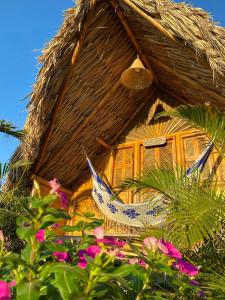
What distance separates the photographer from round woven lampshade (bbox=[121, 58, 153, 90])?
365 centimetres

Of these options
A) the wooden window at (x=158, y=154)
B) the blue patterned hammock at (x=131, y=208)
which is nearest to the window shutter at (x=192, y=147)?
the wooden window at (x=158, y=154)

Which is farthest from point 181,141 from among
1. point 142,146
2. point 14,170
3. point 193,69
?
point 14,170

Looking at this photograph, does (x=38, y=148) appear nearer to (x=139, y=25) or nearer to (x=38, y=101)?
(x=38, y=101)

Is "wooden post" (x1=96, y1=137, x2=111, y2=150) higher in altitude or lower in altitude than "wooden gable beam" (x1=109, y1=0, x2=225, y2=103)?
lower

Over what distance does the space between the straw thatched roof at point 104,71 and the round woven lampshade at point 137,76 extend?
41 centimetres

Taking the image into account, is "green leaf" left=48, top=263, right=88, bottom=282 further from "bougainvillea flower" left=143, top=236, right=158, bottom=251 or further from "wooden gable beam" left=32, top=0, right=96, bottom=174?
"wooden gable beam" left=32, top=0, right=96, bottom=174

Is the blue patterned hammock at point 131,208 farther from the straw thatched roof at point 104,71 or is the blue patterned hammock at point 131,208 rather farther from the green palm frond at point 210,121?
the green palm frond at point 210,121

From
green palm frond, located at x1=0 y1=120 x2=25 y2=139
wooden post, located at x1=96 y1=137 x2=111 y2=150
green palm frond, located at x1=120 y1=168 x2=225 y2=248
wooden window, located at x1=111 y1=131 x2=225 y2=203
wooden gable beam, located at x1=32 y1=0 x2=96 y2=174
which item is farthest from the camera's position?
wooden post, located at x1=96 y1=137 x2=111 y2=150

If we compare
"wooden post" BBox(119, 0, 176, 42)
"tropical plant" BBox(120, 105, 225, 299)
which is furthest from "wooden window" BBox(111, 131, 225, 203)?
"tropical plant" BBox(120, 105, 225, 299)

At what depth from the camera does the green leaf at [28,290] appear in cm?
62

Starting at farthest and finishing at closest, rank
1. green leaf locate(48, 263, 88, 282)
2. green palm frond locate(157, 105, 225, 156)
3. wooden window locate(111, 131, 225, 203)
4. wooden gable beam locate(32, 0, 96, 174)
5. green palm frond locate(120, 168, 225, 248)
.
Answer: wooden window locate(111, 131, 225, 203) → wooden gable beam locate(32, 0, 96, 174) → green palm frond locate(157, 105, 225, 156) → green palm frond locate(120, 168, 225, 248) → green leaf locate(48, 263, 88, 282)

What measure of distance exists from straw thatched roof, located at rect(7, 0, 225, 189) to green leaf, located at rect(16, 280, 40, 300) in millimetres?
2605

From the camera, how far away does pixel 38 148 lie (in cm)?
415

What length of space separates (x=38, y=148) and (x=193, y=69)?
2.19 meters
